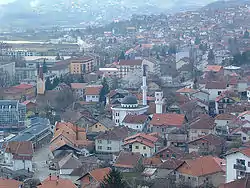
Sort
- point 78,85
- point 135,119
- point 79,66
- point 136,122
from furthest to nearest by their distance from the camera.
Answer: point 79,66, point 78,85, point 135,119, point 136,122

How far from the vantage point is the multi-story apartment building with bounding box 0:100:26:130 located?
528 inches

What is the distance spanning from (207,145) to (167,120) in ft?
6.55

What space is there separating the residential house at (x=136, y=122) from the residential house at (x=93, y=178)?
3.85 m

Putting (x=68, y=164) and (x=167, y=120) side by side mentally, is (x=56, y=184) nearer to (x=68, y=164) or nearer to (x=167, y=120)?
(x=68, y=164)

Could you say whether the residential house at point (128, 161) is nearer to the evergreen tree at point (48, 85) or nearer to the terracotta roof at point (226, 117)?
the terracotta roof at point (226, 117)

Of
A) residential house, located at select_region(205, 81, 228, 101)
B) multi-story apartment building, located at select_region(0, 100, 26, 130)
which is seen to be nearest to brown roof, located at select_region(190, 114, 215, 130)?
residential house, located at select_region(205, 81, 228, 101)

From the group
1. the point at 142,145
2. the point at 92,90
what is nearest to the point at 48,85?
the point at 92,90

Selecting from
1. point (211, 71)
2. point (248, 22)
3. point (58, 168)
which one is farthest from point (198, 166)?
point (248, 22)

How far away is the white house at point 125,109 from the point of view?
13586 mm

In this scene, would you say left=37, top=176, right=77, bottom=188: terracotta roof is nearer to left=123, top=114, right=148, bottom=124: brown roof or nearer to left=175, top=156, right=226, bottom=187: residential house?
left=175, top=156, right=226, bottom=187: residential house

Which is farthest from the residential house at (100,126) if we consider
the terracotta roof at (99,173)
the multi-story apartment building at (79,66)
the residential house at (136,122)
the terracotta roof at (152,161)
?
the multi-story apartment building at (79,66)

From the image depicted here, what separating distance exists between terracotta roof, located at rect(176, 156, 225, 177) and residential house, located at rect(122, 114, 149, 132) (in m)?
3.72

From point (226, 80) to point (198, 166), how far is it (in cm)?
796

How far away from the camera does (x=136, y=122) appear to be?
12.9 metres
